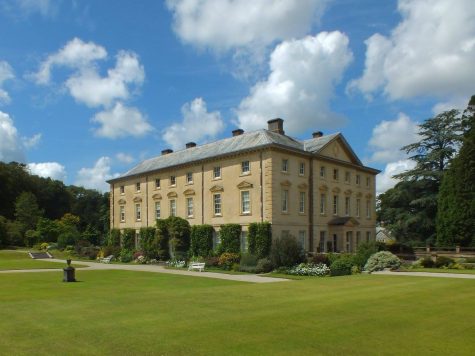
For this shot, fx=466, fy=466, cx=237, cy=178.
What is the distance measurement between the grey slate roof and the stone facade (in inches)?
5.8

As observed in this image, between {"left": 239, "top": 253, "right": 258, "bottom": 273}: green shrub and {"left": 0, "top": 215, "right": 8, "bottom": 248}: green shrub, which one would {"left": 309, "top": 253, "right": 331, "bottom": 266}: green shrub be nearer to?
{"left": 239, "top": 253, "right": 258, "bottom": 273}: green shrub

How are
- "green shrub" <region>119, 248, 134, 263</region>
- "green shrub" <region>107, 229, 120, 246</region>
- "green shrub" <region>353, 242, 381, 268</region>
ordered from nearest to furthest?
"green shrub" <region>353, 242, 381, 268</region>, "green shrub" <region>119, 248, 134, 263</region>, "green shrub" <region>107, 229, 120, 246</region>

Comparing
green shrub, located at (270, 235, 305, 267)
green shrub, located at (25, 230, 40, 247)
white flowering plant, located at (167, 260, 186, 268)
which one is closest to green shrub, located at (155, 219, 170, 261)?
white flowering plant, located at (167, 260, 186, 268)

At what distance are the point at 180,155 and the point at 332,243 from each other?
57.5 ft

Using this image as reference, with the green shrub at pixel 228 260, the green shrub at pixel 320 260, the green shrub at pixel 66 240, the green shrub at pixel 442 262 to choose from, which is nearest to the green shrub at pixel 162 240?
the green shrub at pixel 228 260

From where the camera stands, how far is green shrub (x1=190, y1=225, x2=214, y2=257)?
39.5 meters

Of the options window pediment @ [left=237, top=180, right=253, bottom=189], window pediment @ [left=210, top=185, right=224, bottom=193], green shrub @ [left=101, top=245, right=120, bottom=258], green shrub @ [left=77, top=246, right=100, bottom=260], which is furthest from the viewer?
green shrub @ [left=77, top=246, right=100, bottom=260]

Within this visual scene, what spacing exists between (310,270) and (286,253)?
3.67 m

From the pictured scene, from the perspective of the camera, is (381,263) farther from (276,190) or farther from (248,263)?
(276,190)

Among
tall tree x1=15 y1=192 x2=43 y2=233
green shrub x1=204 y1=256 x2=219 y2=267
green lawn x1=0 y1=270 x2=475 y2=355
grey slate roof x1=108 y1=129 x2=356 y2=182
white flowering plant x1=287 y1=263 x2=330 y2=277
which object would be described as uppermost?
grey slate roof x1=108 y1=129 x2=356 y2=182

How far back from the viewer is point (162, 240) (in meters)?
42.7

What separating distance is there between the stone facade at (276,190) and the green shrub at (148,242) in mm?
1652

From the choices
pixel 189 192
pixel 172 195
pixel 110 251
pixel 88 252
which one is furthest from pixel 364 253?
pixel 88 252

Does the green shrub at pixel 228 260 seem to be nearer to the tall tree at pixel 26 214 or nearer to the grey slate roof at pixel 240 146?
the grey slate roof at pixel 240 146
